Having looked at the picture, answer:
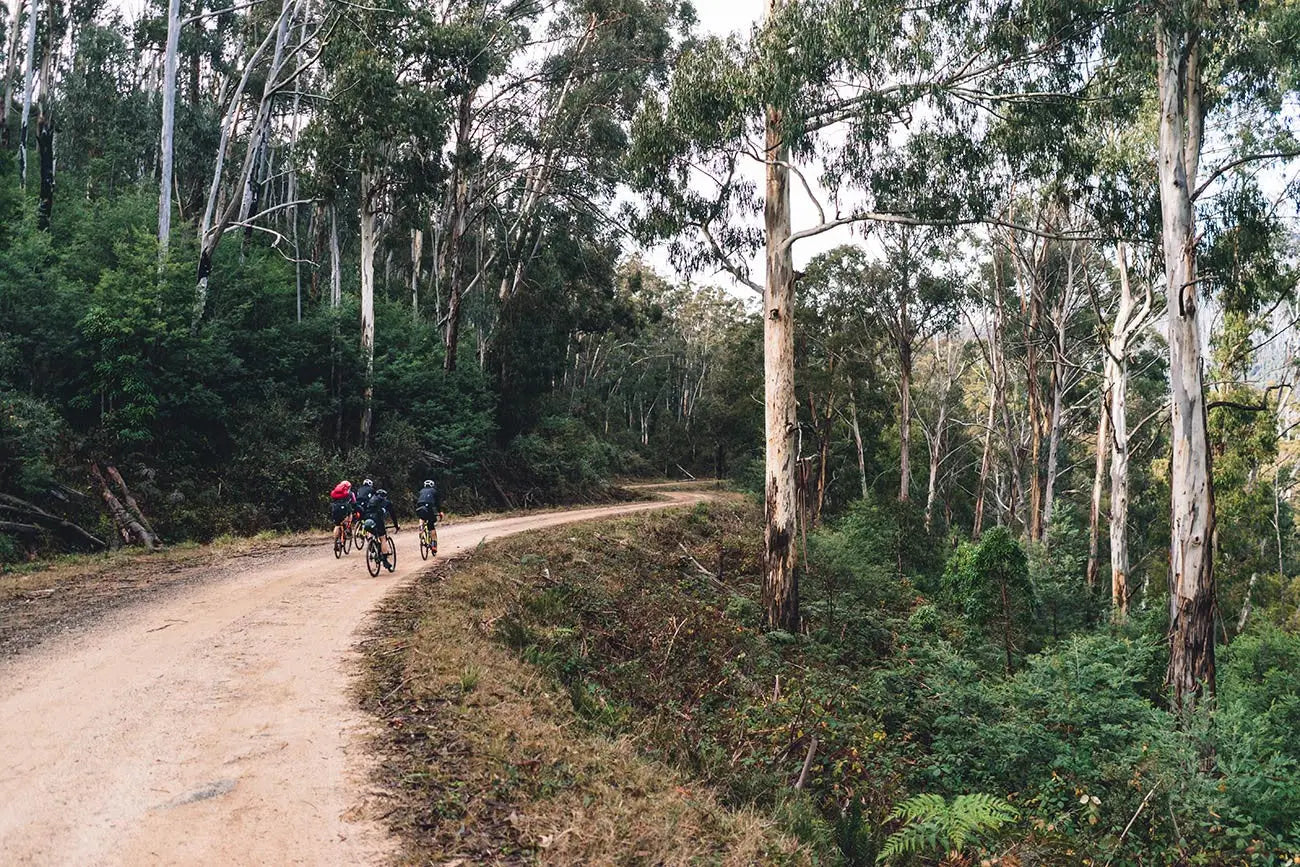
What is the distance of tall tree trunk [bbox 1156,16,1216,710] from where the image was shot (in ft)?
33.8

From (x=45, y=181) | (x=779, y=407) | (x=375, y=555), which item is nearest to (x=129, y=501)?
(x=375, y=555)

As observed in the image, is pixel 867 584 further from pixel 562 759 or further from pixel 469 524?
pixel 562 759

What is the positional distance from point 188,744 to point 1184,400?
477 inches

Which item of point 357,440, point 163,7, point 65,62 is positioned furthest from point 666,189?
point 65,62

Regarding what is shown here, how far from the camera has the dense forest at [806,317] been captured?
1034 cm

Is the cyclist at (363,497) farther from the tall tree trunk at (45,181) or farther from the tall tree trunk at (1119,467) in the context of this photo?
the tall tree trunk at (1119,467)

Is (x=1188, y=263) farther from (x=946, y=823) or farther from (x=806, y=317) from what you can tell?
(x=806, y=317)

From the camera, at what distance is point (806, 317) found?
3194 centimetres

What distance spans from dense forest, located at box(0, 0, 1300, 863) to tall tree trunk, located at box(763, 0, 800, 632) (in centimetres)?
6

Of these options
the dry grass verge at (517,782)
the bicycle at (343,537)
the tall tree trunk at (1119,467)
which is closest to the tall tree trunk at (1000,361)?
the tall tree trunk at (1119,467)

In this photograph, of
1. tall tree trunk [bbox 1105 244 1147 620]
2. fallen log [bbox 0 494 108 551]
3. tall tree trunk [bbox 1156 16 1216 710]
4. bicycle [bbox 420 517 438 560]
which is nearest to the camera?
tall tree trunk [bbox 1156 16 1216 710]

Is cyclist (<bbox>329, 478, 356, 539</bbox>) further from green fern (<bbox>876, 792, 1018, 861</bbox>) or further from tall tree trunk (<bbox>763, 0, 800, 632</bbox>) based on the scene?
green fern (<bbox>876, 792, 1018, 861</bbox>)

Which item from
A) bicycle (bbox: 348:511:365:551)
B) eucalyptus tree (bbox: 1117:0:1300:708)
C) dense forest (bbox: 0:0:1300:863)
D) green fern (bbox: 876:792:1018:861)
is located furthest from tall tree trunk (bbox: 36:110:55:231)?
eucalyptus tree (bbox: 1117:0:1300:708)

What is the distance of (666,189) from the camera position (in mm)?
13969
